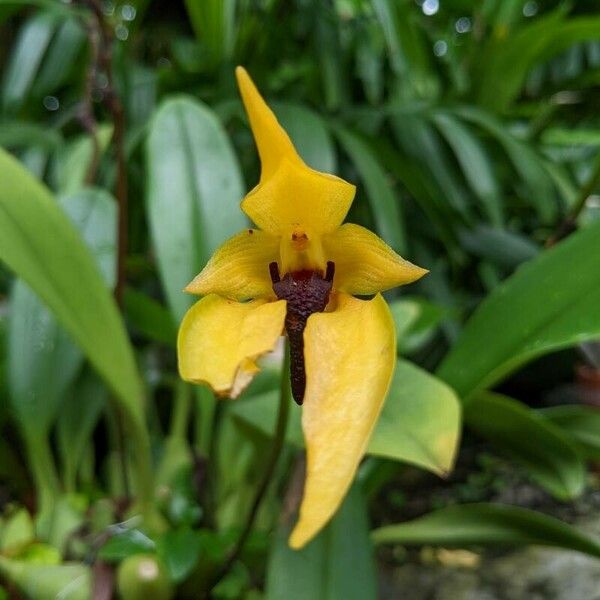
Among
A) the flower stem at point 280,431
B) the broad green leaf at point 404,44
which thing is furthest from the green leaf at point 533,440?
the broad green leaf at point 404,44

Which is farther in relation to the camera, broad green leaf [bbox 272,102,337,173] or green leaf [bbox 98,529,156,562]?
broad green leaf [bbox 272,102,337,173]

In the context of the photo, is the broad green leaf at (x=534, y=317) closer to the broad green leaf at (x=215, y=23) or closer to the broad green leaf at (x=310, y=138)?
the broad green leaf at (x=310, y=138)

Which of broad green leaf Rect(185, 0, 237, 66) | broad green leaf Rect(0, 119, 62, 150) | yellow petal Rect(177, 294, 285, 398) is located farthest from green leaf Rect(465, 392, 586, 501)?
broad green leaf Rect(0, 119, 62, 150)

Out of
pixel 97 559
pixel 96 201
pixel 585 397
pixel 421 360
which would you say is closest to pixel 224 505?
pixel 97 559

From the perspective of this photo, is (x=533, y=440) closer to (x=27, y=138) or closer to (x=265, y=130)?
(x=265, y=130)

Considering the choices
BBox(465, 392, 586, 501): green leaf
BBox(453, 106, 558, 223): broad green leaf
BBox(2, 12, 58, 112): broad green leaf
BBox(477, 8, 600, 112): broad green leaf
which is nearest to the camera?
BBox(465, 392, 586, 501): green leaf

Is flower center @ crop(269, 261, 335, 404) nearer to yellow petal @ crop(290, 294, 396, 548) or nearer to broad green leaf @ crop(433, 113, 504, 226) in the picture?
yellow petal @ crop(290, 294, 396, 548)

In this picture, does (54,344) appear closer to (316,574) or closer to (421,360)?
(316,574)
